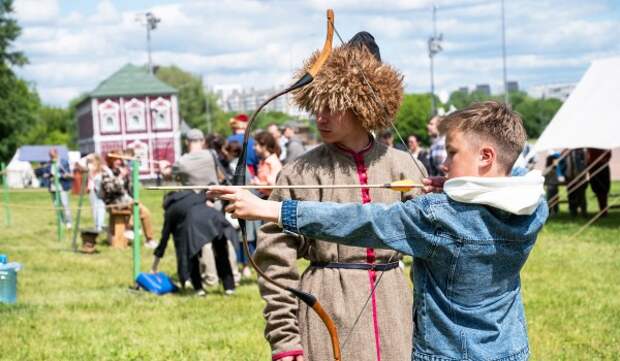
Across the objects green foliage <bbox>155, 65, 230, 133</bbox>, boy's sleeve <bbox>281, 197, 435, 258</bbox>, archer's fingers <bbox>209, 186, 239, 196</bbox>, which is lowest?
boy's sleeve <bbox>281, 197, 435, 258</bbox>

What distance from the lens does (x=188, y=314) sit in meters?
7.86

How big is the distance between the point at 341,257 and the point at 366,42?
0.80m

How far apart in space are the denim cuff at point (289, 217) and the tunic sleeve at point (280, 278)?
60 cm

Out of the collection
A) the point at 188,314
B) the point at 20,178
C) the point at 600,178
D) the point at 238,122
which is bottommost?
the point at 20,178

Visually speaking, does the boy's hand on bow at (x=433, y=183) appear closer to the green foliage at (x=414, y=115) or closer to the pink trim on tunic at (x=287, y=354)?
the pink trim on tunic at (x=287, y=354)

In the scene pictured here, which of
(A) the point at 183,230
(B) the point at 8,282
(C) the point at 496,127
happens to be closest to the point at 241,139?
(A) the point at 183,230

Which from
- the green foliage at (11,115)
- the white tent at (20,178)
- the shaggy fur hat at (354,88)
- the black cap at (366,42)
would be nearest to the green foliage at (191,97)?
the green foliage at (11,115)

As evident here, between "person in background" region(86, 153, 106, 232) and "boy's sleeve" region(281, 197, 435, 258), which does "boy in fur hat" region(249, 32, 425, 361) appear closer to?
"boy's sleeve" region(281, 197, 435, 258)

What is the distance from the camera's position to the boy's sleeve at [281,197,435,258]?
2.38m

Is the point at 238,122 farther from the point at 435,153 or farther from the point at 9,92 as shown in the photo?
the point at 9,92

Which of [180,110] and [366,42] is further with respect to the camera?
[180,110]

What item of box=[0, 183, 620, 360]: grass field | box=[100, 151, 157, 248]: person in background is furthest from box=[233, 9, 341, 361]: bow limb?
box=[100, 151, 157, 248]: person in background

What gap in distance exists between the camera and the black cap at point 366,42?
10.5ft

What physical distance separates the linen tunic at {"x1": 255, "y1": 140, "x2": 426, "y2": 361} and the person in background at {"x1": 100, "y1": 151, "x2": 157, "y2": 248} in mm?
10574
